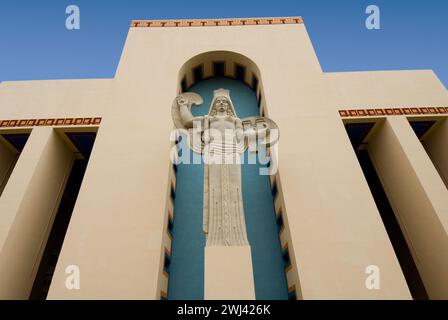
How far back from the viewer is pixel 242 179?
8117 mm

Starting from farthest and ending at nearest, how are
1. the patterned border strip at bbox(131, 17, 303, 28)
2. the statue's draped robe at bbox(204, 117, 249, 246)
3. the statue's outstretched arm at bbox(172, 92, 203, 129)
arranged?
the patterned border strip at bbox(131, 17, 303, 28) < the statue's outstretched arm at bbox(172, 92, 203, 129) < the statue's draped robe at bbox(204, 117, 249, 246)

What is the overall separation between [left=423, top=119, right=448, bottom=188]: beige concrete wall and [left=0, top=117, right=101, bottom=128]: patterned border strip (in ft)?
40.4

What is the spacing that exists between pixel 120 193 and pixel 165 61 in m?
5.81

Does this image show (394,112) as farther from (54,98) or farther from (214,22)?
(54,98)

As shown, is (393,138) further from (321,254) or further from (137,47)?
(137,47)

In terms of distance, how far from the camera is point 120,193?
21.8 ft

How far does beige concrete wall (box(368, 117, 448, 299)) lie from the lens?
642 centimetres

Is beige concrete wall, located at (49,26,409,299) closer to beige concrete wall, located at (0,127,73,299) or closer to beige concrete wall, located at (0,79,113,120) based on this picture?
beige concrete wall, located at (0,79,113,120)

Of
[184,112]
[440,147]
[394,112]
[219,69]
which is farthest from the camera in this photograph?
[219,69]

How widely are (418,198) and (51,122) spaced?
39.5 ft

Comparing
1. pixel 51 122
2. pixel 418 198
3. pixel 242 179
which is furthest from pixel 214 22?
pixel 418 198

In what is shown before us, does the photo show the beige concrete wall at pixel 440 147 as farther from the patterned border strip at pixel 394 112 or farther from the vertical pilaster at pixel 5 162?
the vertical pilaster at pixel 5 162

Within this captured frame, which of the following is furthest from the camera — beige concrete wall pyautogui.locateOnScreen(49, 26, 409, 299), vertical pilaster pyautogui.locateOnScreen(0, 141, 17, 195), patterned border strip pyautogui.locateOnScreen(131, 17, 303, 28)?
patterned border strip pyautogui.locateOnScreen(131, 17, 303, 28)

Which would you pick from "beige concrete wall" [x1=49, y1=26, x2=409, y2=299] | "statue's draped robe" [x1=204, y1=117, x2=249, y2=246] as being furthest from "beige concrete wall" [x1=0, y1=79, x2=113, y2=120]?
"statue's draped robe" [x1=204, y1=117, x2=249, y2=246]
